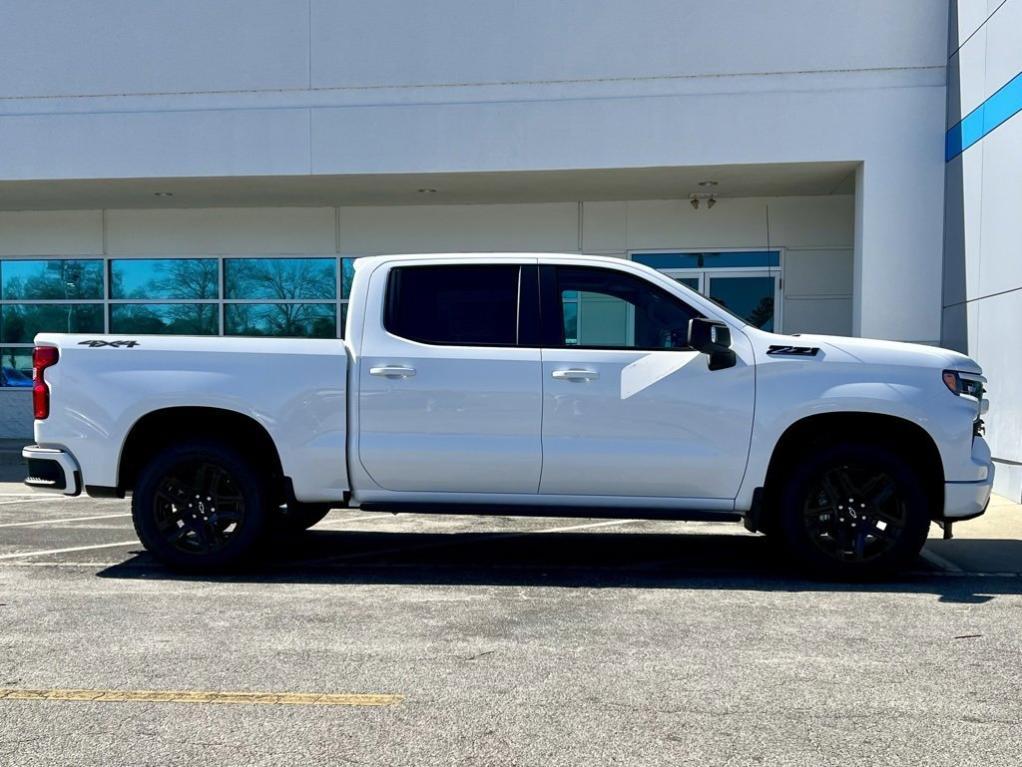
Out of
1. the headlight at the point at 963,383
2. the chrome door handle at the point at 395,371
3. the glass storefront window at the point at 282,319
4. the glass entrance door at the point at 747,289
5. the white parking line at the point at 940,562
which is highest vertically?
the glass entrance door at the point at 747,289

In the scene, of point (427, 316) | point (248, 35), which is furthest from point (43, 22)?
point (427, 316)

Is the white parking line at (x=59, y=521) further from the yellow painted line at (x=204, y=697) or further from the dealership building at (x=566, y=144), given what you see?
the dealership building at (x=566, y=144)

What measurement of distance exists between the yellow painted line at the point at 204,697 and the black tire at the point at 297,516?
231cm

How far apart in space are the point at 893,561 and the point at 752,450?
1.14 meters

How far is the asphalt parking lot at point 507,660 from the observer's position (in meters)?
3.61

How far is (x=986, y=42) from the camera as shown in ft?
35.1

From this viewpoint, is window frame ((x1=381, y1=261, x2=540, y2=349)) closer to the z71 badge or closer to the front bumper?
the z71 badge

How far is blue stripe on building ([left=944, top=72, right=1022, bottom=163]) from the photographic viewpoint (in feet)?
32.6

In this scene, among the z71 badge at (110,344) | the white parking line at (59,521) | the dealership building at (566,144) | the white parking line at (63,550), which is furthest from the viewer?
the dealership building at (566,144)

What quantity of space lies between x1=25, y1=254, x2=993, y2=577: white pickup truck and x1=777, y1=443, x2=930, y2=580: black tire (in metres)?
0.01

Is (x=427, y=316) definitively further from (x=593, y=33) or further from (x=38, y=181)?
(x=38, y=181)

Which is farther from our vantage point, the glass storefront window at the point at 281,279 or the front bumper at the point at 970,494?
the glass storefront window at the point at 281,279

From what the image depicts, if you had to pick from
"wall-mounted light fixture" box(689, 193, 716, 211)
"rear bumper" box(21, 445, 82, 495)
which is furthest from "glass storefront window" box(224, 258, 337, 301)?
"rear bumper" box(21, 445, 82, 495)

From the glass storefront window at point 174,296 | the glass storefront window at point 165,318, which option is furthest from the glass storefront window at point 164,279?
the glass storefront window at point 165,318
